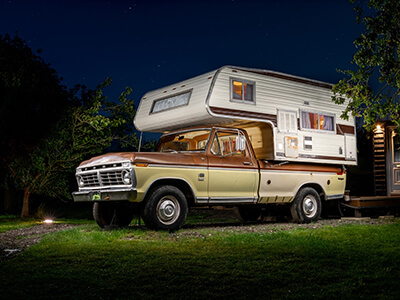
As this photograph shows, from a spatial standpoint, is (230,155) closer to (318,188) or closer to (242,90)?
(242,90)

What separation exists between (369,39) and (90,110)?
8.74 metres

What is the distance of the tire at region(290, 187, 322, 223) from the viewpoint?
38.5 feet

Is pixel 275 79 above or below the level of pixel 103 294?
above

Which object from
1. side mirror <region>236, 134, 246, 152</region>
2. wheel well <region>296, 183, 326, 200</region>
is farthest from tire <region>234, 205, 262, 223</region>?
side mirror <region>236, 134, 246, 152</region>

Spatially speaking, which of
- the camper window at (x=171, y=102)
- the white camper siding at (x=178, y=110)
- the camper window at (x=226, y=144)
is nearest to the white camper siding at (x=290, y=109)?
the white camper siding at (x=178, y=110)

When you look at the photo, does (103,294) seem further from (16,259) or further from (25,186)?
(25,186)

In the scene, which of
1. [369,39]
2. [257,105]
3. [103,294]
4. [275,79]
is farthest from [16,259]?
[369,39]

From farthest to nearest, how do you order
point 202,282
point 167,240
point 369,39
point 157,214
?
1. point 369,39
2. point 157,214
3. point 167,240
4. point 202,282

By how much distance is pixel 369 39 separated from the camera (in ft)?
39.8

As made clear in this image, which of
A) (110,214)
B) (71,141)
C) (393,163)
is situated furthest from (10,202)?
(393,163)

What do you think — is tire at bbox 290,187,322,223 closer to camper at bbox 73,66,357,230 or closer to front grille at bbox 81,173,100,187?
camper at bbox 73,66,357,230

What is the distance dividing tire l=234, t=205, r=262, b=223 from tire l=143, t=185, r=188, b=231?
343cm

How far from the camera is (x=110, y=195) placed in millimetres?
9094

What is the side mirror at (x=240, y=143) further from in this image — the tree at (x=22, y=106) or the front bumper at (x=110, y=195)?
the tree at (x=22, y=106)
